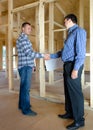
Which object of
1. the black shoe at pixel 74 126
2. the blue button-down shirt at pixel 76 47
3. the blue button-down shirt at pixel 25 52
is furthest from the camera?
the blue button-down shirt at pixel 25 52

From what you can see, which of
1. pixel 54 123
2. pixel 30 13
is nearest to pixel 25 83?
pixel 54 123

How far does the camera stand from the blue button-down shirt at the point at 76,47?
1882 mm

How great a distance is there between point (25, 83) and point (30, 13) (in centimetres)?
490

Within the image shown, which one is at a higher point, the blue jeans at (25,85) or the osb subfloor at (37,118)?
the blue jeans at (25,85)

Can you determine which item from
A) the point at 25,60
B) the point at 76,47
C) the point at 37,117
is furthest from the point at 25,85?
the point at 76,47

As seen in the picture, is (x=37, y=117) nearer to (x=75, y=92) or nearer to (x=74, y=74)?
(x=75, y=92)

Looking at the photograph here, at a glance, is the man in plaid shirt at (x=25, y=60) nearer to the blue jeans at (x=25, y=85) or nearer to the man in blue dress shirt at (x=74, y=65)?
the blue jeans at (x=25, y=85)

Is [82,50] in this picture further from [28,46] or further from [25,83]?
[25,83]

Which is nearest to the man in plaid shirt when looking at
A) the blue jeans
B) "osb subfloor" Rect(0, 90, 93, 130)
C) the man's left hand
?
the blue jeans

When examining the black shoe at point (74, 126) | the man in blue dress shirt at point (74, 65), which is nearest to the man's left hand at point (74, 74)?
the man in blue dress shirt at point (74, 65)

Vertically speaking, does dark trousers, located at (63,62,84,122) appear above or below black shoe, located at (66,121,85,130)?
above

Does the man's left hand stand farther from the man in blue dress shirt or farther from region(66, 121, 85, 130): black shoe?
region(66, 121, 85, 130): black shoe

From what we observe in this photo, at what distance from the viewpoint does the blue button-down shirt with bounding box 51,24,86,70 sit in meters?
1.88

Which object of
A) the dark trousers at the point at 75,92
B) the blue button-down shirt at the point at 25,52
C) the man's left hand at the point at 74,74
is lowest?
the dark trousers at the point at 75,92
